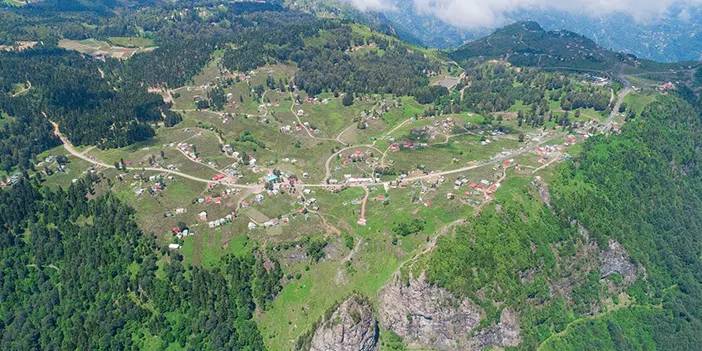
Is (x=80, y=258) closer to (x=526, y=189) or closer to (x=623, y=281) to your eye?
(x=526, y=189)

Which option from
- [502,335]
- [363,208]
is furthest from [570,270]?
[363,208]

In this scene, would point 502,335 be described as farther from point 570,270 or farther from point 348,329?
point 348,329

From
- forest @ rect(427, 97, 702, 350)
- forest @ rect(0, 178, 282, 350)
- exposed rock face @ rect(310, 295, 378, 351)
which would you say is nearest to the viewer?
exposed rock face @ rect(310, 295, 378, 351)

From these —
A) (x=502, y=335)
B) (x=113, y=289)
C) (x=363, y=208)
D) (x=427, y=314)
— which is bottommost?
(x=113, y=289)

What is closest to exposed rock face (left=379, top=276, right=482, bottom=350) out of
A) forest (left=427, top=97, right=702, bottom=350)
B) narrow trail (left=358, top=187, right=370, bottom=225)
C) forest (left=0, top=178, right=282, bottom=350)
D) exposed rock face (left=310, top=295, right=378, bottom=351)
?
forest (left=427, top=97, right=702, bottom=350)

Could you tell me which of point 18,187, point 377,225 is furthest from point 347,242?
point 18,187

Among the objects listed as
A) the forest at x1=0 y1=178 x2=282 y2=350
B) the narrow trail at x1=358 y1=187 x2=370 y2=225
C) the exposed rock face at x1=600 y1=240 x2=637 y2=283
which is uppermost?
the narrow trail at x1=358 y1=187 x2=370 y2=225

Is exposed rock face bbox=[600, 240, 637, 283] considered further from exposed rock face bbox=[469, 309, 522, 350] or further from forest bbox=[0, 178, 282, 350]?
forest bbox=[0, 178, 282, 350]
